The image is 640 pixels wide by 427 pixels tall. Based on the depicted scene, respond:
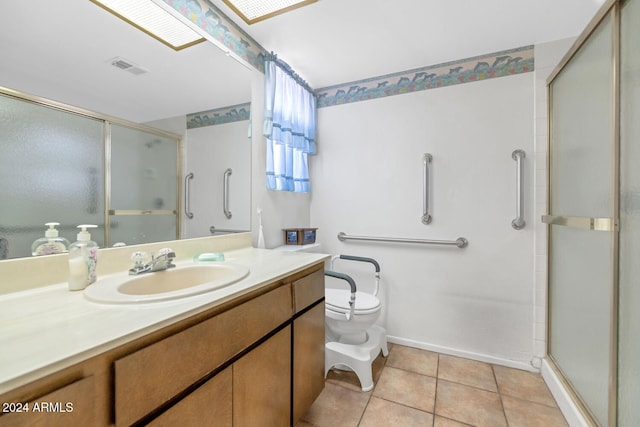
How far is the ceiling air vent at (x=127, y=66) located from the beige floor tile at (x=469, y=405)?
2.23m

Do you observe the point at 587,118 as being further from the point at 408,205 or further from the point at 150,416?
the point at 150,416

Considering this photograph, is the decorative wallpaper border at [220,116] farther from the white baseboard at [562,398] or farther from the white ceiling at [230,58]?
the white baseboard at [562,398]

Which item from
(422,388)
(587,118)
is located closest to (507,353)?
(422,388)

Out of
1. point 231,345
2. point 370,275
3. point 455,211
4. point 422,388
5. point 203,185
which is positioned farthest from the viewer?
point 370,275

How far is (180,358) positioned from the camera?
26.3 inches

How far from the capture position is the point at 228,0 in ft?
4.50

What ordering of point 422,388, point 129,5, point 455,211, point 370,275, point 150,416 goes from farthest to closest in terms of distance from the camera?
point 370,275, point 455,211, point 422,388, point 129,5, point 150,416

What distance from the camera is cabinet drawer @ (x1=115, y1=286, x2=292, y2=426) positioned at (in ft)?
1.85

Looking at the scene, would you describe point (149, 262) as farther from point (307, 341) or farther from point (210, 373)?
point (307, 341)

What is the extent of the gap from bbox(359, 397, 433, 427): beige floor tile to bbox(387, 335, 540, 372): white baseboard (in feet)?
2.23

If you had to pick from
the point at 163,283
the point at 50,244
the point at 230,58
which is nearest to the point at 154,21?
the point at 230,58

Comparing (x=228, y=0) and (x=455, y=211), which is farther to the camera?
(x=455, y=211)

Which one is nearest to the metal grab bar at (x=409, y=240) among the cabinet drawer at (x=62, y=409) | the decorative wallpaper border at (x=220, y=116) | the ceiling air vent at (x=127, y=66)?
the decorative wallpaper border at (x=220, y=116)

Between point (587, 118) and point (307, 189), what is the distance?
1.73 meters
